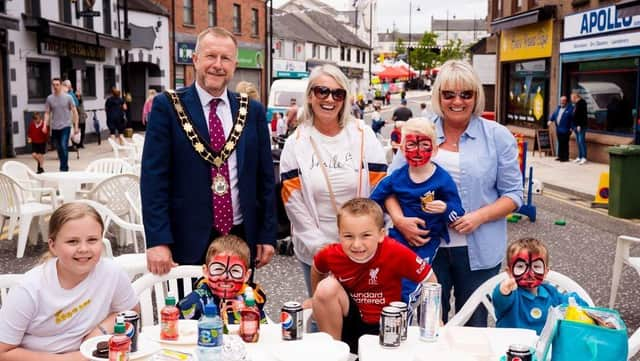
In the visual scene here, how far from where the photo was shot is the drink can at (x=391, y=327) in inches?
112

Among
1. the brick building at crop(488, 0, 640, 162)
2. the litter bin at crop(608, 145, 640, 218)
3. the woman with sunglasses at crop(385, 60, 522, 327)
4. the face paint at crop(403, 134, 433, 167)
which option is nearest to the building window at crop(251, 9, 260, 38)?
the brick building at crop(488, 0, 640, 162)

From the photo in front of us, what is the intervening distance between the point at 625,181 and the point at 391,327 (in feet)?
29.9

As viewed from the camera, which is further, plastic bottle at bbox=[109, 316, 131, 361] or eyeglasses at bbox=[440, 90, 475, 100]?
eyeglasses at bbox=[440, 90, 475, 100]

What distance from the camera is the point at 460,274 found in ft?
12.3

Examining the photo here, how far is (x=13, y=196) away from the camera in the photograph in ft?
26.7

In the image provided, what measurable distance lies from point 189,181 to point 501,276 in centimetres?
170

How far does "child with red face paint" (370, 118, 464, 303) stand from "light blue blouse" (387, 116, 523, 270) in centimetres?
11

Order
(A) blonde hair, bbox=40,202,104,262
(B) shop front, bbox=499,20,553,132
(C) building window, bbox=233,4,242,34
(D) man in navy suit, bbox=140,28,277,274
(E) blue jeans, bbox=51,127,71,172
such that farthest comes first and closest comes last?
(C) building window, bbox=233,4,242,34
(B) shop front, bbox=499,20,553,132
(E) blue jeans, bbox=51,127,71,172
(D) man in navy suit, bbox=140,28,277,274
(A) blonde hair, bbox=40,202,104,262

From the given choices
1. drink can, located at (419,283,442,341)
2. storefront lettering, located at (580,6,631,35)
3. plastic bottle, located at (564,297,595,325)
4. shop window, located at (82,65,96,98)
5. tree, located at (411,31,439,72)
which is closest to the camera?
plastic bottle, located at (564,297,595,325)

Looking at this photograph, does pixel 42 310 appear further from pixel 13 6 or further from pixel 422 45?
pixel 422 45

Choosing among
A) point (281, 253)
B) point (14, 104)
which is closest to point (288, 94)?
Answer: point (14, 104)

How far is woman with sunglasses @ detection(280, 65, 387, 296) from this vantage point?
12.3 ft

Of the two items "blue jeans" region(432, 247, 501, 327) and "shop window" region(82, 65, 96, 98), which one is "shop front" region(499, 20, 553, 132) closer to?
"shop window" region(82, 65, 96, 98)

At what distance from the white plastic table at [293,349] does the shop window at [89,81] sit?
2348 centimetres
